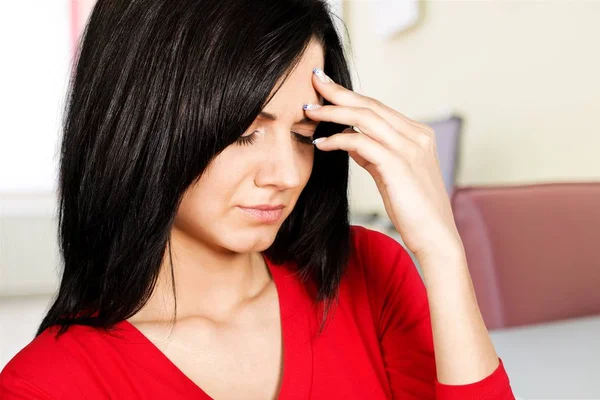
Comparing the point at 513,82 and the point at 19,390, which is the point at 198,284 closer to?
the point at 19,390

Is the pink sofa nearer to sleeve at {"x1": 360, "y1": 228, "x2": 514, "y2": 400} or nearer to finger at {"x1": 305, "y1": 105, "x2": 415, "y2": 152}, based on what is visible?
sleeve at {"x1": 360, "y1": 228, "x2": 514, "y2": 400}

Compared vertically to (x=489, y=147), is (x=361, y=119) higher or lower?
higher

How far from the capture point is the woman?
0.62m

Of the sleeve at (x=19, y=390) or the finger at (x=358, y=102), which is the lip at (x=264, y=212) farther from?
the sleeve at (x=19, y=390)

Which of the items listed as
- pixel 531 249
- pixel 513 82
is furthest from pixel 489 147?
pixel 531 249

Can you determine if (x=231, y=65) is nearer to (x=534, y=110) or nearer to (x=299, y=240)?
(x=299, y=240)

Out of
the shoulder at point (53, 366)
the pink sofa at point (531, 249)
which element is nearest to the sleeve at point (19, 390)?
the shoulder at point (53, 366)

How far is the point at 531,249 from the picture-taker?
114 centimetres

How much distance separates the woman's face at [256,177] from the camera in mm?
669

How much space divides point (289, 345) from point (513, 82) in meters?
1.35

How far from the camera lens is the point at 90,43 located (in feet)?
2.24

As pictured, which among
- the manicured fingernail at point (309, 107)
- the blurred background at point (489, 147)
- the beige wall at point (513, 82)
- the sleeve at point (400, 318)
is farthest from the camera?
the beige wall at point (513, 82)

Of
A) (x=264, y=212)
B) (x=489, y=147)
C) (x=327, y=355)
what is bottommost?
(x=327, y=355)

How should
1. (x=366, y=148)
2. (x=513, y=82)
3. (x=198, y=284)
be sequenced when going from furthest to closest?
1. (x=513, y=82)
2. (x=198, y=284)
3. (x=366, y=148)
